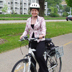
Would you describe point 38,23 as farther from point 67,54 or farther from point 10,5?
point 10,5

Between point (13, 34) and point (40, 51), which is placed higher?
point (40, 51)

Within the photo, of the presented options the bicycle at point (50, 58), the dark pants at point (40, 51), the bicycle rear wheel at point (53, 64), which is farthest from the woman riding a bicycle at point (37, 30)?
the bicycle rear wheel at point (53, 64)

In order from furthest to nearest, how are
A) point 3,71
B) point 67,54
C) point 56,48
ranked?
point 67,54 < point 3,71 < point 56,48

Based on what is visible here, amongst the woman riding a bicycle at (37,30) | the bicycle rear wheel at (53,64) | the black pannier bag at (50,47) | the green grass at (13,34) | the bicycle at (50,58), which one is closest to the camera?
the bicycle at (50,58)

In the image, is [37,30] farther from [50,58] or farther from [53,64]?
[53,64]

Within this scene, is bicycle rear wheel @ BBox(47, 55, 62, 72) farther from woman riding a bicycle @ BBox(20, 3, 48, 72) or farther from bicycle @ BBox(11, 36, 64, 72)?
woman riding a bicycle @ BBox(20, 3, 48, 72)

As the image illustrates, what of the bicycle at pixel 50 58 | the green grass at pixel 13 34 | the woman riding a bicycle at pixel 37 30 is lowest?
the green grass at pixel 13 34

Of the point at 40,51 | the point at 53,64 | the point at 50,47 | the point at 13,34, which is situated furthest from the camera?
the point at 13,34

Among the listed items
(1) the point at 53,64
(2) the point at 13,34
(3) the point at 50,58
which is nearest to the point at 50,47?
(3) the point at 50,58

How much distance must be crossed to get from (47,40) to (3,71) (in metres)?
1.70

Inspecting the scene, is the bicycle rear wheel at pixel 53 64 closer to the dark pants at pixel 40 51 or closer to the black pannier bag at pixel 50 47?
the black pannier bag at pixel 50 47


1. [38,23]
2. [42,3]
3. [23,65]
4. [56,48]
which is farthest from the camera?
[42,3]

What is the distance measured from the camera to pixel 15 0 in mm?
74938

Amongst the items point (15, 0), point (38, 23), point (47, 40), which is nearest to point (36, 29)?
point (38, 23)
